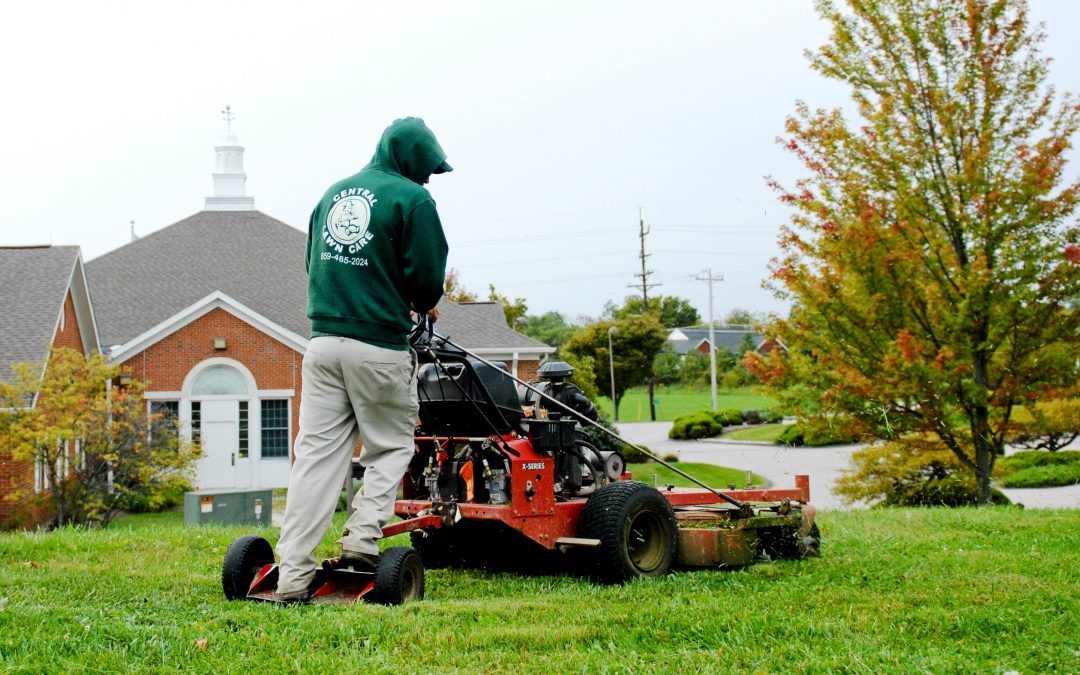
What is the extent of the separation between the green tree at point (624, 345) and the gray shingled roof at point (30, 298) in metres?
31.4

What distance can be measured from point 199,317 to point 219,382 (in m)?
1.73

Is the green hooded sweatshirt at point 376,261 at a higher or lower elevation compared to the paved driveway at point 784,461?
higher

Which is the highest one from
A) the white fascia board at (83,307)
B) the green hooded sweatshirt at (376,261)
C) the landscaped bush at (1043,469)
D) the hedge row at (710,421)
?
the white fascia board at (83,307)

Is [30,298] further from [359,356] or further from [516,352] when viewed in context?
[359,356]

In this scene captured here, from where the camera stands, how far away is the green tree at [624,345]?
54.2m

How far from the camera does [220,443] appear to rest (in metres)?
27.1

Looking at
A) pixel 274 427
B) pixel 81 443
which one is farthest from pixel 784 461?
pixel 81 443

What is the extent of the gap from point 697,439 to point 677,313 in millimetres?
24747

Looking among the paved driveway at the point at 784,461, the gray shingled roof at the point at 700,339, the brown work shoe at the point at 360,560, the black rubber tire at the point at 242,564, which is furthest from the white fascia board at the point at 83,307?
the gray shingled roof at the point at 700,339

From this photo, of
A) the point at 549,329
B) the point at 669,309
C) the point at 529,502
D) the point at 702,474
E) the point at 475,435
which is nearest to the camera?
the point at 529,502

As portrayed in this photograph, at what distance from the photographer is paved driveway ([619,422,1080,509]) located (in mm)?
23344

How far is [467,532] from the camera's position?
6.68 m

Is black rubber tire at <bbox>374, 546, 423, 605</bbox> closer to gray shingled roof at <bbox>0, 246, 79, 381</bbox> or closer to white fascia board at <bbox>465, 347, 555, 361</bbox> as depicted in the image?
gray shingled roof at <bbox>0, 246, 79, 381</bbox>

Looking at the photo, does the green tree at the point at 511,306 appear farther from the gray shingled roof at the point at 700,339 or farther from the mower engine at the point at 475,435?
the mower engine at the point at 475,435
